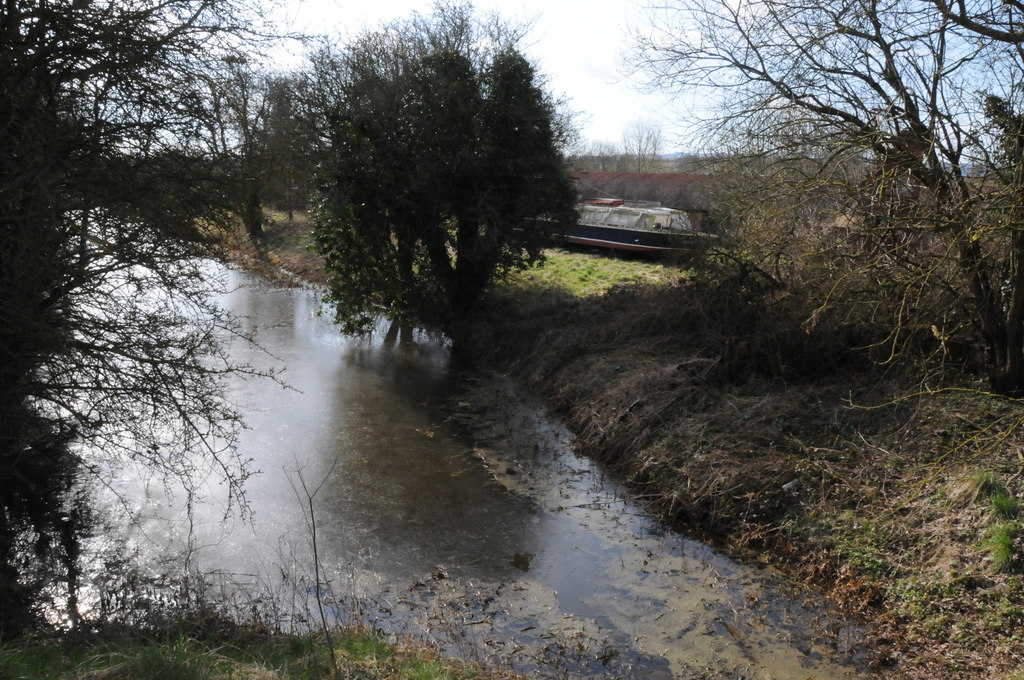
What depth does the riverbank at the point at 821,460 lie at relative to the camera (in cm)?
627

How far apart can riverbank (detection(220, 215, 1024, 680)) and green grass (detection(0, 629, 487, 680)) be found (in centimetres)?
372

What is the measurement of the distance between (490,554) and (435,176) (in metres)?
9.39

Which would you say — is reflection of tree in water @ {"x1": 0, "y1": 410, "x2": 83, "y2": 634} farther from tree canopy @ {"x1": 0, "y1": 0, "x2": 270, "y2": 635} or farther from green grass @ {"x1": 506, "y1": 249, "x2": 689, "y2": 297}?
green grass @ {"x1": 506, "y1": 249, "x2": 689, "y2": 297}

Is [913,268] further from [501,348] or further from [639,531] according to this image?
[501,348]

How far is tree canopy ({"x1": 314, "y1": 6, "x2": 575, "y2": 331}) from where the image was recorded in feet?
51.0

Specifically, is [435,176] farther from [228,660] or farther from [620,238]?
[228,660]

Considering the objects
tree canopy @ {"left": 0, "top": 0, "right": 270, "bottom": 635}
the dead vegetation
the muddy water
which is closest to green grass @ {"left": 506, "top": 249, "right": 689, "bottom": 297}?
the dead vegetation

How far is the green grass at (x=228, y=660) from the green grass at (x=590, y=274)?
12.6 meters

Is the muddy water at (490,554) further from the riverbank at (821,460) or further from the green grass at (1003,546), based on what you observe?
the green grass at (1003,546)

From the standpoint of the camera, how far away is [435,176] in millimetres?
15508

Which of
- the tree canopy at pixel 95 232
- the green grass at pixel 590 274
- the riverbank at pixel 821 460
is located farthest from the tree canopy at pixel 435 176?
the tree canopy at pixel 95 232

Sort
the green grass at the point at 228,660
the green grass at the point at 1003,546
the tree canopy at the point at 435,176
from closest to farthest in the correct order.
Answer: the green grass at the point at 228,660
the green grass at the point at 1003,546
the tree canopy at the point at 435,176

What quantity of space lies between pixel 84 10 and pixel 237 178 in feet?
6.60

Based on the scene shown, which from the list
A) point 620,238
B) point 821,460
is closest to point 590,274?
point 620,238
